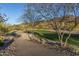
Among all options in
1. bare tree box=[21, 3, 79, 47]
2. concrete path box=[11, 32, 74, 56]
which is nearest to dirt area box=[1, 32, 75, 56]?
concrete path box=[11, 32, 74, 56]

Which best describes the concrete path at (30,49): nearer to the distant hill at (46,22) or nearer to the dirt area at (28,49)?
the dirt area at (28,49)

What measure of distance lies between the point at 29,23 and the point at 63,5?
41 centimetres

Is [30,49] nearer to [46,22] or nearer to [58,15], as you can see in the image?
[46,22]

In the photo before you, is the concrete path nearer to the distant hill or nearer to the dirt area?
the dirt area

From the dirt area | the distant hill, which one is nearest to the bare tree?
the distant hill

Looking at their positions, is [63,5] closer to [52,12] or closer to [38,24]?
[52,12]

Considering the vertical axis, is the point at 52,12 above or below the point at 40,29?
above

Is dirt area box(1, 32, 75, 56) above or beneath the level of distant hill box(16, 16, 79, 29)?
beneath

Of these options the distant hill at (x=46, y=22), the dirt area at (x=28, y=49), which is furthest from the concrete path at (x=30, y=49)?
the distant hill at (x=46, y=22)

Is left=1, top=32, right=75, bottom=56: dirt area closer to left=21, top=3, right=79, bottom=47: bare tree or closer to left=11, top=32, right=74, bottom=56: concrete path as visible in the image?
left=11, top=32, right=74, bottom=56: concrete path

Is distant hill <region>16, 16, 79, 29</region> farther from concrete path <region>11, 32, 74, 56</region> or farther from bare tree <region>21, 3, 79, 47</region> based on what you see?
concrete path <region>11, 32, 74, 56</region>

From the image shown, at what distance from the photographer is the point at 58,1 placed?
7.48 feet

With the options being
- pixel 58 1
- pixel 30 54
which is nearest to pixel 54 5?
pixel 58 1

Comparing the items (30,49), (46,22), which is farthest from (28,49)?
(46,22)
